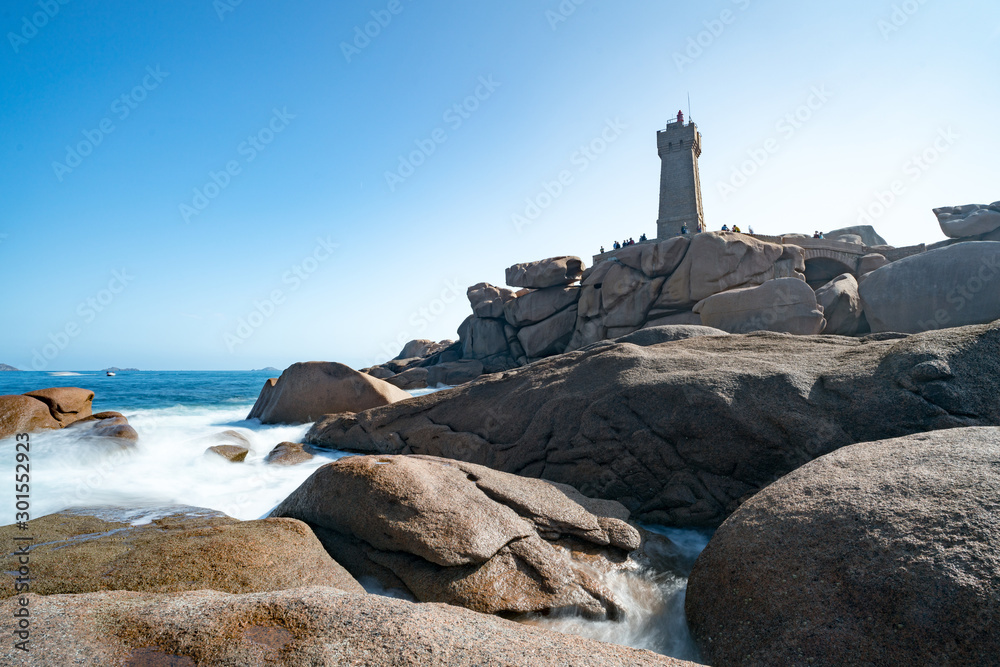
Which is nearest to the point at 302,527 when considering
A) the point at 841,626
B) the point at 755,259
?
the point at 841,626

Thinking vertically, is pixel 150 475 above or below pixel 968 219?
below

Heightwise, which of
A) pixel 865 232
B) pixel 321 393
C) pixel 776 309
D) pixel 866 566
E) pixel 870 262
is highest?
pixel 865 232

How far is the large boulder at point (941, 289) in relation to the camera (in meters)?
10.8

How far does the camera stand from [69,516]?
16.2 feet

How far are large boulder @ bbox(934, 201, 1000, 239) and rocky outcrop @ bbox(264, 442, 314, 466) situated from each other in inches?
1237

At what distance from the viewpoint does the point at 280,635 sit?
2104 mm

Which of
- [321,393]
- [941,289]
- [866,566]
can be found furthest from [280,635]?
[941,289]

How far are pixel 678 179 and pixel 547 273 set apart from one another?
47.0ft

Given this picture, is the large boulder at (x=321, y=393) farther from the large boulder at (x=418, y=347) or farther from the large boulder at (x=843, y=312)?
the large boulder at (x=418, y=347)

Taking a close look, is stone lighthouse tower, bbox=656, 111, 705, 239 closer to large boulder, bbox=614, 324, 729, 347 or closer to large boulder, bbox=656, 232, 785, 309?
large boulder, bbox=656, 232, 785, 309

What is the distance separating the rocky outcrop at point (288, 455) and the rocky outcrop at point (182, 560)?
4074 millimetres

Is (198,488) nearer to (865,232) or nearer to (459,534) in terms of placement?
(459,534)

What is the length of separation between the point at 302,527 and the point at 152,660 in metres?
2.17

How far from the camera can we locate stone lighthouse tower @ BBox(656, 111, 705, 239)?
34.8m
